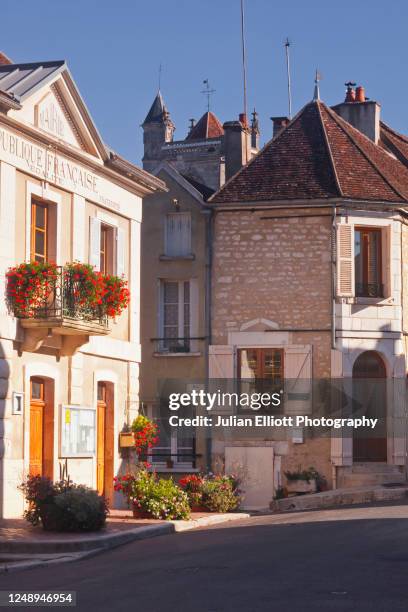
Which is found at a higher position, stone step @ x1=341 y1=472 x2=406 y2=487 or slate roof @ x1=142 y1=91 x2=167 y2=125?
slate roof @ x1=142 y1=91 x2=167 y2=125

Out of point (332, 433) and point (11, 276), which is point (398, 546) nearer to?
point (11, 276)

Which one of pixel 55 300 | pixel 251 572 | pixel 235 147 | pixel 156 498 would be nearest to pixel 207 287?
pixel 235 147

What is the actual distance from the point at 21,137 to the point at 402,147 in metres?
17.7

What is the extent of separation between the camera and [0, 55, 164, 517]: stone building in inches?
718

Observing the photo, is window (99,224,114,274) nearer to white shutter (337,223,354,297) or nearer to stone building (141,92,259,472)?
stone building (141,92,259,472)

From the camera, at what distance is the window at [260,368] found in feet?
91.8

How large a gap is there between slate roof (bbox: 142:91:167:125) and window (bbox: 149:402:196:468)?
88.2 feet

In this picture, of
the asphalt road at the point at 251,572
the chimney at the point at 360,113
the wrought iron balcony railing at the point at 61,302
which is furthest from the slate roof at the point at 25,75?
the chimney at the point at 360,113

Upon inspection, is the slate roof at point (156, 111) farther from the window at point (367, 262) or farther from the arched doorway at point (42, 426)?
the arched doorway at point (42, 426)

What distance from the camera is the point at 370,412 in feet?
91.7

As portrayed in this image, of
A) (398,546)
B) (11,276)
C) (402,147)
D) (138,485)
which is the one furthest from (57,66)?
(402,147)

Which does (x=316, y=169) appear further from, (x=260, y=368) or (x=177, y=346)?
(x=177, y=346)

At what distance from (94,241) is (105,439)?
11.8 feet

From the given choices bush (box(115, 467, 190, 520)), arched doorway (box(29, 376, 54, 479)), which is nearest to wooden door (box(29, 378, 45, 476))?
arched doorway (box(29, 376, 54, 479))
